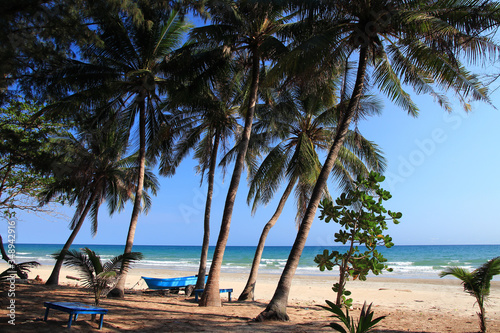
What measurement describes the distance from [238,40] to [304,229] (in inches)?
219

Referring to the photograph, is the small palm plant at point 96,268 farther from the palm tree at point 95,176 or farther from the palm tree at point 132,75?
the palm tree at point 95,176

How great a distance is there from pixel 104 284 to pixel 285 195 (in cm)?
628

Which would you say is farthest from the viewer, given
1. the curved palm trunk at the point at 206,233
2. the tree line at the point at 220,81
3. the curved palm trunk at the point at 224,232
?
the curved palm trunk at the point at 206,233

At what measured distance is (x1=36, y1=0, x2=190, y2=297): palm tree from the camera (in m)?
10.1

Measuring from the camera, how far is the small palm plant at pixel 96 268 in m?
6.16

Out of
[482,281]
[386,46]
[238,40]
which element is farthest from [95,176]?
[482,281]

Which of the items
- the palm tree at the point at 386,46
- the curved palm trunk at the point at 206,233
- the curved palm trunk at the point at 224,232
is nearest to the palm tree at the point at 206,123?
the curved palm trunk at the point at 206,233

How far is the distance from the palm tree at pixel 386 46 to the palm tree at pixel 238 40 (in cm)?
119

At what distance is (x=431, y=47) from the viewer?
693cm

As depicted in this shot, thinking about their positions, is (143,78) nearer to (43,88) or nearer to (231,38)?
(231,38)

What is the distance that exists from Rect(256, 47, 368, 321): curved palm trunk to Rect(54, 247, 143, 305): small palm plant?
9.16 feet

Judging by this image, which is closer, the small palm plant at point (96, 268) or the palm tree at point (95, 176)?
the small palm plant at point (96, 268)

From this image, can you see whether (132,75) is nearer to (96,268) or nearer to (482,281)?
(96,268)

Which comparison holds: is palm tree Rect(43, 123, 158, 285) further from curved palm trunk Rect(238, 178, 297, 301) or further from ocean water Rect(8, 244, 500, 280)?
curved palm trunk Rect(238, 178, 297, 301)
